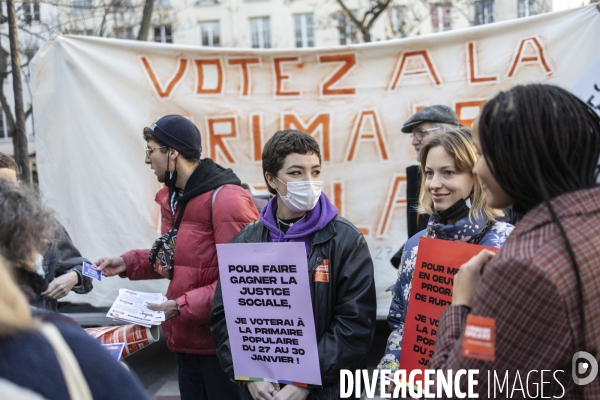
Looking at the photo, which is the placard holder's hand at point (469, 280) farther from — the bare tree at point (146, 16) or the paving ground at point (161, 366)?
the bare tree at point (146, 16)

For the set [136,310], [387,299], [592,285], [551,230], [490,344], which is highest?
[551,230]

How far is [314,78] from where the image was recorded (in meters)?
5.66

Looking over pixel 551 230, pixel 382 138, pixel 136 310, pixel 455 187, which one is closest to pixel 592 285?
pixel 551 230

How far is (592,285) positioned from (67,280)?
259cm

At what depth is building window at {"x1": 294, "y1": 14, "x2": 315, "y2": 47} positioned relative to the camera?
113 feet

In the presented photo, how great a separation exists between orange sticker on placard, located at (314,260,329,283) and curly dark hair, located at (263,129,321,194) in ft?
1.70

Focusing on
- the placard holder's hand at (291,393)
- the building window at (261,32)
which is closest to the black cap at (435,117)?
the placard holder's hand at (291,393)

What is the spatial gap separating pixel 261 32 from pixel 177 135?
33.4 meters

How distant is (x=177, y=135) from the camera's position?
11.3 feet

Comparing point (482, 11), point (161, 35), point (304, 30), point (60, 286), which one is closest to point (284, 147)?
point (60, 286)

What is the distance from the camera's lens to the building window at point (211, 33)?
3556 cm

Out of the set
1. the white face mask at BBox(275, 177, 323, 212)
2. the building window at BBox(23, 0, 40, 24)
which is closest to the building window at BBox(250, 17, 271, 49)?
the building window at BBox(23, 0, 40, 24)

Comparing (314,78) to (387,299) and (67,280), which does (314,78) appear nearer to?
(387,299)

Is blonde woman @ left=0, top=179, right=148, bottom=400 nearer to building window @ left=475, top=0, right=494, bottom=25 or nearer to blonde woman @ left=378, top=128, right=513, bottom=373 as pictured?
blonde woman @ left=378, top=128, right=513, bottom=373
